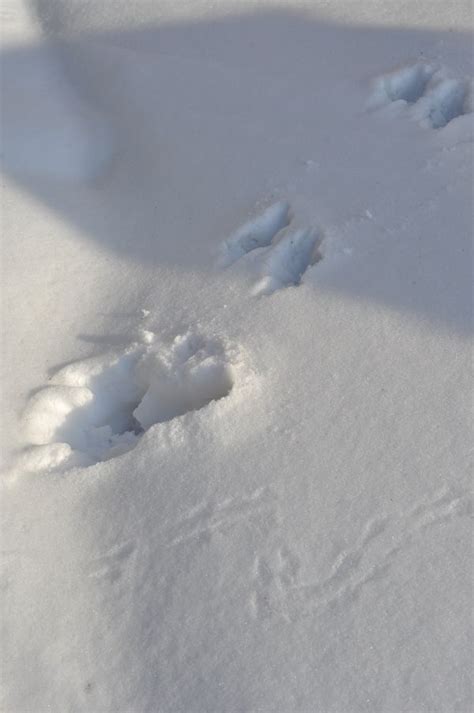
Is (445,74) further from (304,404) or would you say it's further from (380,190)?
(304,404)

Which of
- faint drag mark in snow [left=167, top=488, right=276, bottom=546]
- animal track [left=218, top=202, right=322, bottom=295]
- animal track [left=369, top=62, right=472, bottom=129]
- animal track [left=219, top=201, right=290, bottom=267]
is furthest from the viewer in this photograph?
animal track [left=369, top=62, right=472, bottom=129]

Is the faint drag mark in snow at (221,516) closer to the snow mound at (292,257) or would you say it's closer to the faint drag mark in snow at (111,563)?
the faint drag mark in snow at (111,563)

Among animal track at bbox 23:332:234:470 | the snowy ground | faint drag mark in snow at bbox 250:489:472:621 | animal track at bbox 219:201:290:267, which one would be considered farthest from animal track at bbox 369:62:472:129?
faint drag mark in snow at bbox 250:489:472:621

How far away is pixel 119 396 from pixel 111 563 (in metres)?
0.51

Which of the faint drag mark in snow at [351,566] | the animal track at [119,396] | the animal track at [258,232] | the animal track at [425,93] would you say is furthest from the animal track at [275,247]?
the faint drag mark in snow at [351,566]

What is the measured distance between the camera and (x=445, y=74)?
2.68 meters

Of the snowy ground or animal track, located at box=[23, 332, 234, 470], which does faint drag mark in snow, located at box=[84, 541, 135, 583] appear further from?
animal track, located at box=[23, 332, 234, 470]

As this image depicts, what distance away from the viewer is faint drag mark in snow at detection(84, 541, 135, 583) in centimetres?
183

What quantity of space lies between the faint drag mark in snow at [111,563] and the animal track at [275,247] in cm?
76

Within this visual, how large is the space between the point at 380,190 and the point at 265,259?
1.32 feet

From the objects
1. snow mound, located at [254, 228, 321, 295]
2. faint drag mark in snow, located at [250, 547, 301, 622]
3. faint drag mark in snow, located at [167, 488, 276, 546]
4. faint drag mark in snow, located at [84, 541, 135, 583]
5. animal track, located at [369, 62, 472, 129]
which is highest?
animal track, located at [369, 62, 472, 129]

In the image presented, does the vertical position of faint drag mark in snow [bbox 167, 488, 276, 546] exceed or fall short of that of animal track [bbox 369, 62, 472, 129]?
it falls short

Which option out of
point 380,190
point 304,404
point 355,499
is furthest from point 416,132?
point 355,499

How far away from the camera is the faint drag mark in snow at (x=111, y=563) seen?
1.83 metres
